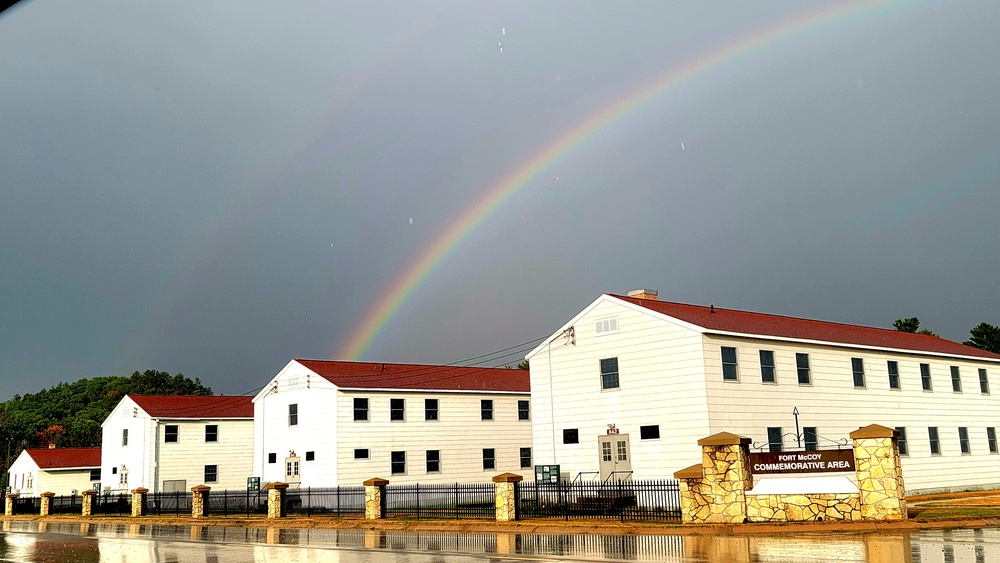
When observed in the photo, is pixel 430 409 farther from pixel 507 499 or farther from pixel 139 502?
pixel 507 499

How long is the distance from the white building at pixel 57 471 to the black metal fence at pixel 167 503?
78.3 ft

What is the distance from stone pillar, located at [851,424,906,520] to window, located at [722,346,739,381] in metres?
10.2

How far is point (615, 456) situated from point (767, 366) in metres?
7.04

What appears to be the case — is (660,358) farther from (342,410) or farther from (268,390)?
(268,390)

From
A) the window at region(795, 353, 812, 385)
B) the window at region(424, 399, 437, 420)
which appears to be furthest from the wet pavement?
the window at region(424, 399, 437, 420)

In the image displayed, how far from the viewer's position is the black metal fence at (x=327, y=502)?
1531 inches

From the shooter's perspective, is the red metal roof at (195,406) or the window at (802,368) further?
the red metal roof at (195,406)

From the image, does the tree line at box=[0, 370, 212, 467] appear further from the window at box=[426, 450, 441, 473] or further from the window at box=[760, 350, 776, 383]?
the window at box=[760, 350, 776, 383]

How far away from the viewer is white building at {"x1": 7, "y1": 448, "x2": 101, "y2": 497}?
66625mm

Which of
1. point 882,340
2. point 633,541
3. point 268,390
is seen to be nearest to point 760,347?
point 882,340

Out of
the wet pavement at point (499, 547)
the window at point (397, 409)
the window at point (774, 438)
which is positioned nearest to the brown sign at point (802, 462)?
the wet pavement at point (499, 547)

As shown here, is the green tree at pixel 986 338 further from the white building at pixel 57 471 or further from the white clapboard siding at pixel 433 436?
the white building at pixel 57 471

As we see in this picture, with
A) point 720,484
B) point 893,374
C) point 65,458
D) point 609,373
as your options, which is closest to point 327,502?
point 609,373

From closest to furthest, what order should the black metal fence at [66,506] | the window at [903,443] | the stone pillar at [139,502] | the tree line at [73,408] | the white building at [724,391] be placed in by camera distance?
the white building at [724,391]
the window at [903,443]
the stone pillar at [139,502]
the black metal fence at [66,506]
the tree line at [73,408]
